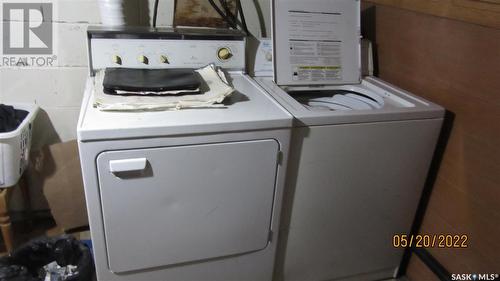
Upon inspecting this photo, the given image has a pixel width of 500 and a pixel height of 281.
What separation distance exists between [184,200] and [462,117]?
1.12 m

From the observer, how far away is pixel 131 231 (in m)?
1.23

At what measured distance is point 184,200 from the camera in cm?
123

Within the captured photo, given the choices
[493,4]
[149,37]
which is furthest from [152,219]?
[493,4]

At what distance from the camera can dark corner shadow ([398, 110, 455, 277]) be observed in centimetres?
151

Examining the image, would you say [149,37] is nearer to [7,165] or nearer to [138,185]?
[138,185]

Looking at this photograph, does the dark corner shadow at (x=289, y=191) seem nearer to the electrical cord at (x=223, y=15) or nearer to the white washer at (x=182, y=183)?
the white washer at (x=182, y=183)

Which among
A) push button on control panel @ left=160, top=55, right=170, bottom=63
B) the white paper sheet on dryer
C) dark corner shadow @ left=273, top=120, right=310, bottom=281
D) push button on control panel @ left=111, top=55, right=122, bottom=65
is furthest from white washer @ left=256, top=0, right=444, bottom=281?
push button on control panel @ left=111, top=55, right=122, bottom=65

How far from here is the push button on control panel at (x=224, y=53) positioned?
164cm

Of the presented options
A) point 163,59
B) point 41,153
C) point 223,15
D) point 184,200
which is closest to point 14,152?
point 41,153

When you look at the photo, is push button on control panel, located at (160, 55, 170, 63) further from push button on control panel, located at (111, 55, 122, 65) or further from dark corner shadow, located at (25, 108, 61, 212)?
dark corner shadow, located at (25, 108, 61, 212)

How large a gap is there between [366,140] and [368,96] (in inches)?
15.7

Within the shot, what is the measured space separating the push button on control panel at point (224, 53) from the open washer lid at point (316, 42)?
21 cm

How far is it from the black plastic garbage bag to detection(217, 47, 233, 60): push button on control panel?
1.05 meters
